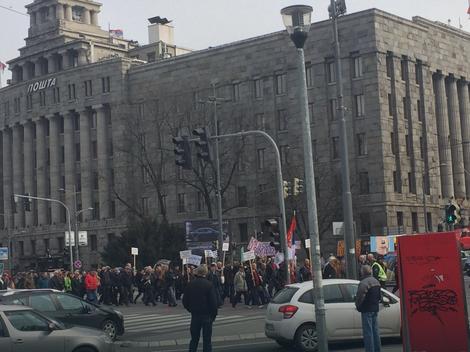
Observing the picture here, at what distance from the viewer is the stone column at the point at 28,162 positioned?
92562 mm

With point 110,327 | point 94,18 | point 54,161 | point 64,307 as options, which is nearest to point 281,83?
point 54,161

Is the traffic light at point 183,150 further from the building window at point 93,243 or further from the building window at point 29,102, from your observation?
the building window at point 29,102

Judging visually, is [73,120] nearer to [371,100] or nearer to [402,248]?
[371,100]

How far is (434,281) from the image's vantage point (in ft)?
45.2

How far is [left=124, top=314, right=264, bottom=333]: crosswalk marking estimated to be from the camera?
84.3ft

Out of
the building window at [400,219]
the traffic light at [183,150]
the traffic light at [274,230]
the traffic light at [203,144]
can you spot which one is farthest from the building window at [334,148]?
the traffic light at [183,150]

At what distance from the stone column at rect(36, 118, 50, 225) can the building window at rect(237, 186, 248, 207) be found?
2586 centimetres

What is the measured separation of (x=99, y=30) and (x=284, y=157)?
42.9 metres

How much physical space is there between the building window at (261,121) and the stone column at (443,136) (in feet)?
46.6

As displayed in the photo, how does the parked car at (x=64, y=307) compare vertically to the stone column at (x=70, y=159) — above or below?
below

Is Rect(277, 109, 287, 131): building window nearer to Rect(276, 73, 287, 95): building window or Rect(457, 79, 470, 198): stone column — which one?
Rect(276, 73, 287, 95): building window

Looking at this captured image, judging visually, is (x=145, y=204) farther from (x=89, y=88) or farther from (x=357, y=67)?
(x=357, y=67)

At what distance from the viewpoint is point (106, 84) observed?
274 feet

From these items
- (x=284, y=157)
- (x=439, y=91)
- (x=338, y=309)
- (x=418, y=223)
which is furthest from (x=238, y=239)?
(x=338, y=309)
